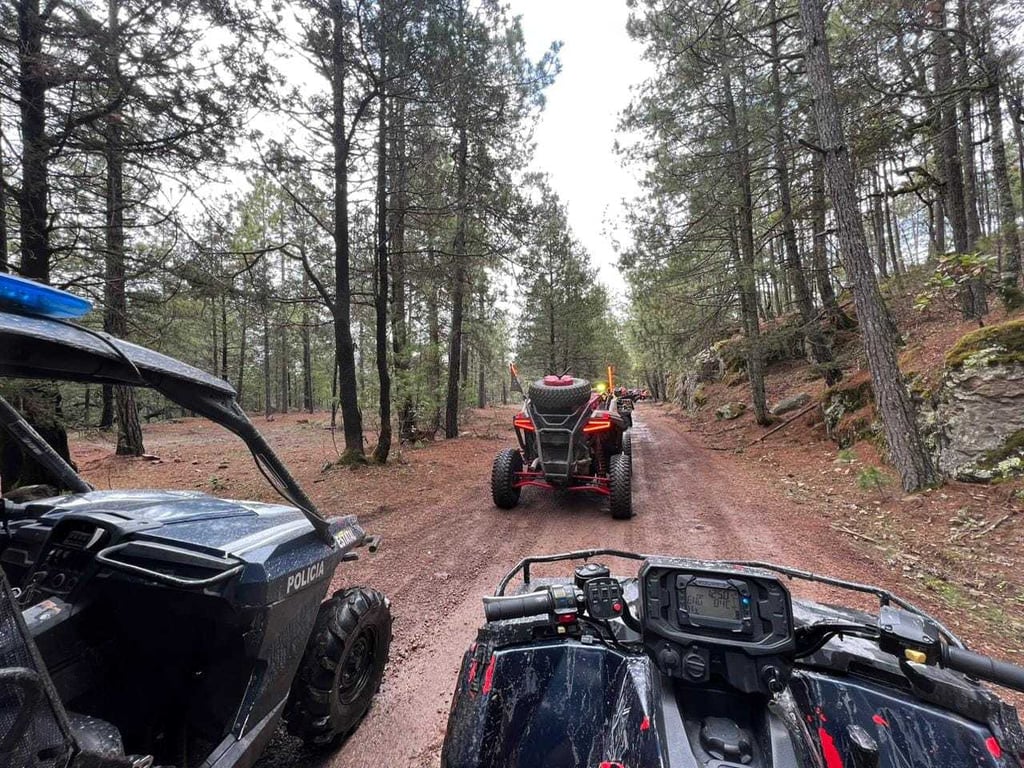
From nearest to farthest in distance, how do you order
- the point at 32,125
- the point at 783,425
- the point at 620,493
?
the point at 32,125 → the point at 620,493 → the point at 783,425

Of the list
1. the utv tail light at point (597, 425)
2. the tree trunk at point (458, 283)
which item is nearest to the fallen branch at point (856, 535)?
the utv tail light at point (597, 425)

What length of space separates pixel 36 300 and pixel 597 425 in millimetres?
5488

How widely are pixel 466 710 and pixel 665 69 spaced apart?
41.2 ft

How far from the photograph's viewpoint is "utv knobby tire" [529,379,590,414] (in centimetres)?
588

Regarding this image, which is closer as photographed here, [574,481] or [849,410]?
[574,481]

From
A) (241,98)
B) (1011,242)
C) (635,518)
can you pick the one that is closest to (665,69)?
(1011,242)

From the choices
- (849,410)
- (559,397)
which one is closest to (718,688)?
(559,397)

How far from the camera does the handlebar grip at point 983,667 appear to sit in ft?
3.81

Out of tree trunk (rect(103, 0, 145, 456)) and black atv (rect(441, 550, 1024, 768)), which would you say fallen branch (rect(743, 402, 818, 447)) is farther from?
tree trunk (rect(103, 0, 145, 456))

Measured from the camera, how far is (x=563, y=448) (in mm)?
5980

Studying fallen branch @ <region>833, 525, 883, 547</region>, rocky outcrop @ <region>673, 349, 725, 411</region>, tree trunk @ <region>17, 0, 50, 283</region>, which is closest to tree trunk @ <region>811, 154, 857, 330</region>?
fallen branch @ <region>833, 525, 883, 547</region>

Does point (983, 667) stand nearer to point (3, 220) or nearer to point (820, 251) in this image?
point (3, 220)

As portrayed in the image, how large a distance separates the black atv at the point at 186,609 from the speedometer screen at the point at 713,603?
1.51 metres

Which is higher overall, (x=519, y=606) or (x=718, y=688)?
(x=519, y=606)
